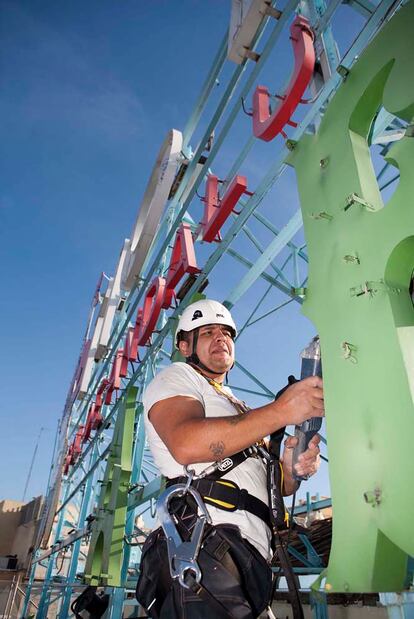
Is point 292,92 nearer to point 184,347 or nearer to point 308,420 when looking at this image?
point 184,347

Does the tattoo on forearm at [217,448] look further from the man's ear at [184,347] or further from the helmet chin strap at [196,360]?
the man's ear at [184,347]

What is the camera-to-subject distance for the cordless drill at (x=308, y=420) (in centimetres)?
197

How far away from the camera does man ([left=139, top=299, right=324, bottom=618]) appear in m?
1.83

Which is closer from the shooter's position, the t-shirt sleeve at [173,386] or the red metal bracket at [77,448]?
the t-shirt sleeve at [173,386]

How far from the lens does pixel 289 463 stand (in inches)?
96.1

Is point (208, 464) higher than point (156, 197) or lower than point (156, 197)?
lower

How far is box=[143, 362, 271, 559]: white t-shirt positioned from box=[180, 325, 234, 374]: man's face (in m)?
0.41

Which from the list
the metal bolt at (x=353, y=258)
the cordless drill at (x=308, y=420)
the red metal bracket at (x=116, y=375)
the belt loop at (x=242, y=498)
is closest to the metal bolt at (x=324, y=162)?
the metal bolt at (x=353, y=258)

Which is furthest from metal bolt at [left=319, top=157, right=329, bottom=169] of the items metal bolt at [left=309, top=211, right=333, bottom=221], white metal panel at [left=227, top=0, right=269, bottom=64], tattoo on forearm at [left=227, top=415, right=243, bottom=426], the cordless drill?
white metal panel at [left=227, top=0, right=269, bottom=64]

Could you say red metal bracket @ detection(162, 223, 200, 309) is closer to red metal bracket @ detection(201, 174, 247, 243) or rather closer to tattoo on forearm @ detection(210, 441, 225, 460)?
red metal bracket @ detection(201, 174, 247, 243)

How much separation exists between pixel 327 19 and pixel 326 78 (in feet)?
2.17

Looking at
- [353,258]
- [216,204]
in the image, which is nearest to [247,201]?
[216,204]

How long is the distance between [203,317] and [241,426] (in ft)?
5.27

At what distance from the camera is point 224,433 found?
1.83 m
